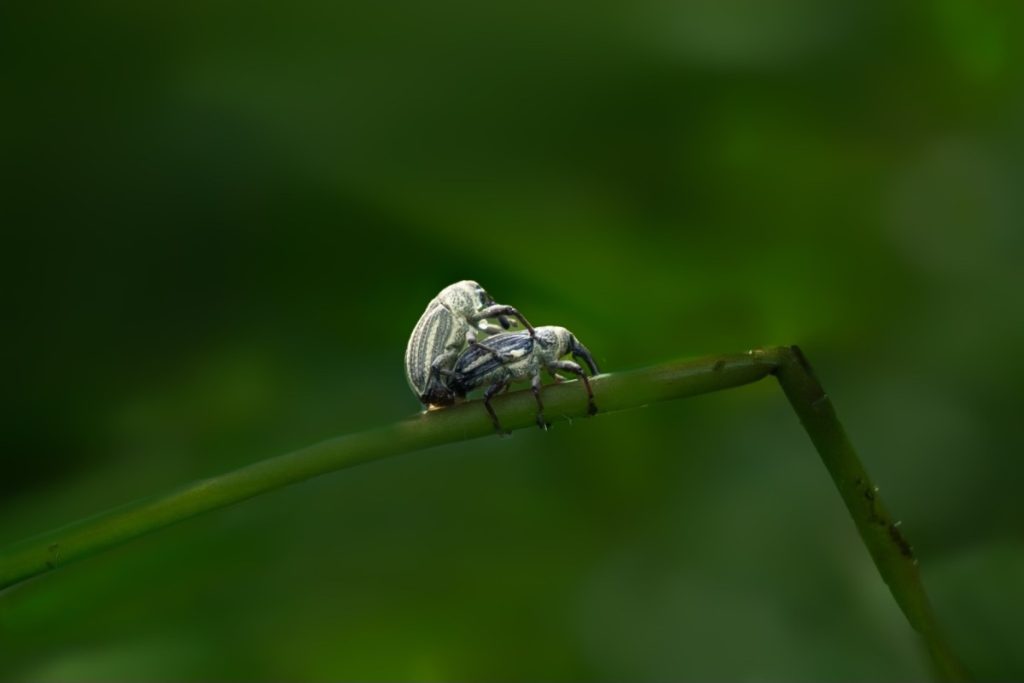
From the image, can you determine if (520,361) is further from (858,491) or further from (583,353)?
(858,491)

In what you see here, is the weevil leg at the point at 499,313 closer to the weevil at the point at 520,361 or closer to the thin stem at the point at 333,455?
the weevil at the point at 520,361

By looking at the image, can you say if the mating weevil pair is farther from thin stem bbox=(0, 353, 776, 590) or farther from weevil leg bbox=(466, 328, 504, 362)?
thin stem bbox=(0, 353, 776, 590)

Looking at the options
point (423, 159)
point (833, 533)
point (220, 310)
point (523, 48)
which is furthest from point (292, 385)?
point (833, 533)

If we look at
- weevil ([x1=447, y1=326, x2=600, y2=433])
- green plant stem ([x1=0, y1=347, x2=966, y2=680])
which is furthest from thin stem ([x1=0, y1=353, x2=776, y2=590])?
weevil ([x1=447, y1=326, x2=600, y2=433])

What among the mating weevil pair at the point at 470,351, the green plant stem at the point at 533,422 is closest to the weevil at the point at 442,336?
the mating weevil pair at the point at 470,351

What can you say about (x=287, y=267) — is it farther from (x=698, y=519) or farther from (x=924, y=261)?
(x=924, y=261)
